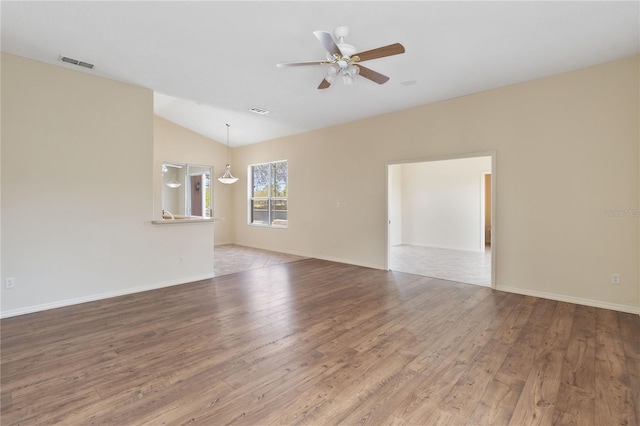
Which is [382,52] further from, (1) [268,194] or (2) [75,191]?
(1) [268,194]

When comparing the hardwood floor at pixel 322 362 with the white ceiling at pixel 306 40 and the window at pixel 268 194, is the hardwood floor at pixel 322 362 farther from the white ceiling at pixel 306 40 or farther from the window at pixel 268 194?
the window at pixel 268 194

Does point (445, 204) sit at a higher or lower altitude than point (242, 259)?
higher

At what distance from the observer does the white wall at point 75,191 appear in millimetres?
3402

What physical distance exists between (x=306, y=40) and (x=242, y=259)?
4.92m

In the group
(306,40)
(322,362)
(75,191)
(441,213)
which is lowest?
(322,362)

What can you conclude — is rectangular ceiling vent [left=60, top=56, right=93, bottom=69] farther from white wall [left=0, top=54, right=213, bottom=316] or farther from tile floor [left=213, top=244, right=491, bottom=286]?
tile floor [left=213, top=244, right=491, bottom=286]

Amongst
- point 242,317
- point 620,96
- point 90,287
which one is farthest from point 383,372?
point 620,96

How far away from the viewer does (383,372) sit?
224cm

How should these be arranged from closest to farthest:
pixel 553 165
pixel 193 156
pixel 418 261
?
pixel 553 165 < pixel 418 261 < pixel 193 156

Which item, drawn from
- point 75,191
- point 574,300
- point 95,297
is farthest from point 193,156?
point 574,300

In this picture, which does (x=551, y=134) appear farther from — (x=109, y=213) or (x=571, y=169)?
(x=109, y=213)

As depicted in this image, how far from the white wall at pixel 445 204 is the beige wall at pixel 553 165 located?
3059mm

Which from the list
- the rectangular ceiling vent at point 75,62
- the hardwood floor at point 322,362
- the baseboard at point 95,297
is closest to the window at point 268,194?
the baseboard at point 95,297

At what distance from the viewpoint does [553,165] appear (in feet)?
12.8
